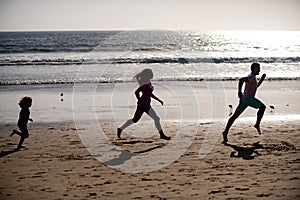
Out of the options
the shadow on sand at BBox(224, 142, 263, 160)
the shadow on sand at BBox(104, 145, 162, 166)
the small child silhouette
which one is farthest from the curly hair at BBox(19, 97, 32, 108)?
the shadow on sand at BBox(224, 142, 263, 160)

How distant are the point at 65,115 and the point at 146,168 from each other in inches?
268

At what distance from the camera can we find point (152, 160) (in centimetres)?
794

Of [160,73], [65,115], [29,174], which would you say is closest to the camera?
[29,174]

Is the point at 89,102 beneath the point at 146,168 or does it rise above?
above

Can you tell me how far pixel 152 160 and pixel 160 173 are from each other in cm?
83

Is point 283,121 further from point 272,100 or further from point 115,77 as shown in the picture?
point 115,77

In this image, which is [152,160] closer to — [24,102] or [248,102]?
[248,102]

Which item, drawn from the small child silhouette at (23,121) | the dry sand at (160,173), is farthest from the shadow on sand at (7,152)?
the small child silhouette at (23,121)

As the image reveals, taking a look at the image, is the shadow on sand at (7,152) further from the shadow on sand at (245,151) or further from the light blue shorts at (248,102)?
the light blue shorts at (248,102)

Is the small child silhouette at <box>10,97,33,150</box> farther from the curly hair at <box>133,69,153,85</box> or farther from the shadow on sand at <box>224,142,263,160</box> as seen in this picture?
the shadow on sand at <box>224,142,263,160</box>

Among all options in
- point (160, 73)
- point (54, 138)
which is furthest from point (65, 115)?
point (160, 73)

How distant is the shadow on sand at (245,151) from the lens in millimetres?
8195

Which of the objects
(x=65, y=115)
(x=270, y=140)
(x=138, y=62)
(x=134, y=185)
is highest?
(x=138, y=62)

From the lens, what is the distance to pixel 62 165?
768 cm
